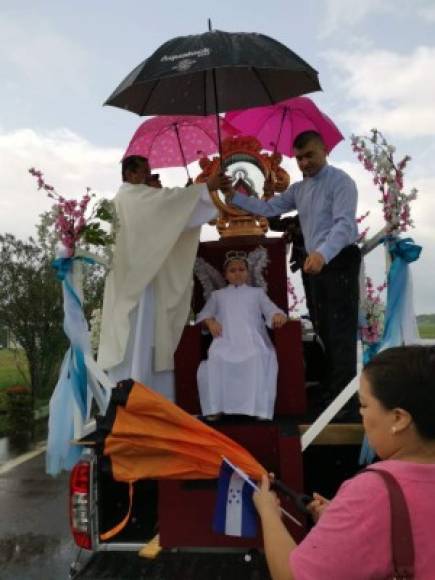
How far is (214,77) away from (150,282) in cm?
144

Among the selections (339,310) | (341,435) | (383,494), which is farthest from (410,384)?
(339,310)

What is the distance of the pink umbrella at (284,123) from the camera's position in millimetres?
5355

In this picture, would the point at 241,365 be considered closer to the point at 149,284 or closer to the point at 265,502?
the point at 149,284

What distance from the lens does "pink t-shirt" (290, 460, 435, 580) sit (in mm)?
1146

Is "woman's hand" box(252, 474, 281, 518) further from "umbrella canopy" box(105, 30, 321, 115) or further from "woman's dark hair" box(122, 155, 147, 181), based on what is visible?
"woman's dark hair" box(122, 155, 147, 181)

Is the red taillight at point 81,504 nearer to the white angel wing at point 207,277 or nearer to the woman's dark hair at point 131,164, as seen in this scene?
the white angel wing at point 207,277

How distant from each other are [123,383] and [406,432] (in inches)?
48.0

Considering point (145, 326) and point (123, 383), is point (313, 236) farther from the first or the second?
point (123, 383)

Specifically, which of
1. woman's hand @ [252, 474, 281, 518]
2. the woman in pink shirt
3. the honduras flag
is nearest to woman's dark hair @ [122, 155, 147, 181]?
the honduras flag

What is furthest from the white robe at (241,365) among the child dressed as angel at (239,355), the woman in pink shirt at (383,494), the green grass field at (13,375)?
the green grass field at (13,375)

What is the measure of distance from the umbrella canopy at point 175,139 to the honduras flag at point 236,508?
390 centimetres

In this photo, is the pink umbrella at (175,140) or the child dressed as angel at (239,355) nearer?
the child dressed as angel at (239,355)

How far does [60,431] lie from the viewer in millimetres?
3182

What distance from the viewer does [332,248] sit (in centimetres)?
370
